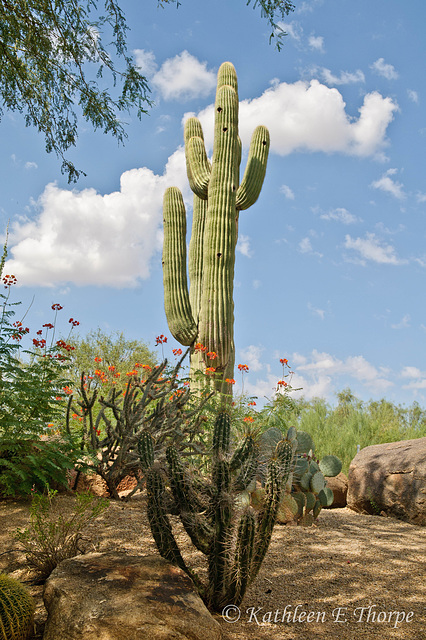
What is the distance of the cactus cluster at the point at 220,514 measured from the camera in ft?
8.93

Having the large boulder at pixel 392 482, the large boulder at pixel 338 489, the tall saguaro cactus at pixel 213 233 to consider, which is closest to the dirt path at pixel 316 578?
the large boulder at pixel 392 482

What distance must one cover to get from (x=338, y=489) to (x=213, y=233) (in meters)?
4.77

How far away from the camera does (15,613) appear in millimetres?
2496

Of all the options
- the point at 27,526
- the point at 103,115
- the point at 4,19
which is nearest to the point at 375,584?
the point at 27,526

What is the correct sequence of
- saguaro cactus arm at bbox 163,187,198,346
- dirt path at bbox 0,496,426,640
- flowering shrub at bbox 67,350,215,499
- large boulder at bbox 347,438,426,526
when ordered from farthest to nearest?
1. saguaro cactus arm at bbox 163,187,198,346
2. large boulder at bbox 347,438,426,526
3. flowering shrub at bbox 67,350,215,499
4. dirt path at bbox 0,496,426,640

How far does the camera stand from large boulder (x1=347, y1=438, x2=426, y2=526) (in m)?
5.94

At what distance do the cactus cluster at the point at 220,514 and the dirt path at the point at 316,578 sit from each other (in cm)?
28

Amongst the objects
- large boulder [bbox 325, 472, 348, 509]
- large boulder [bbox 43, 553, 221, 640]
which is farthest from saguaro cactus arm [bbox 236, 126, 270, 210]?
large boulder [bbox 43, 553, 221, 640]

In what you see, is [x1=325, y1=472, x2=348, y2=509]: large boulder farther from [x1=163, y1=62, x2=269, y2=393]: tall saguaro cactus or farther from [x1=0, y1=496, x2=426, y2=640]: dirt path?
[x1=163, y1=62, x2=269, y2=393]: tall saguaro cactus

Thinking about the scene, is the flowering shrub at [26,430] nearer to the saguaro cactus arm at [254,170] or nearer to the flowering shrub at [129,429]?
the flowering shrub at [129,429]

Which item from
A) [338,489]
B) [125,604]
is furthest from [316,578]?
Answer: [338,489]

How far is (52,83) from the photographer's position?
7.32 meters

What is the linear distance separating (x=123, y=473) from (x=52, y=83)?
5610 mm

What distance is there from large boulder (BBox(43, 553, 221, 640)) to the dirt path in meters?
0.34
